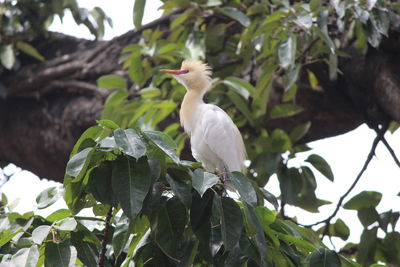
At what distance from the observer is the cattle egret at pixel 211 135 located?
10.3ft

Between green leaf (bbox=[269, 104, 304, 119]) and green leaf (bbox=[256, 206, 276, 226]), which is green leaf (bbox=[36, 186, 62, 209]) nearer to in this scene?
green leaf (bbox=[256, 206, 276, 226])

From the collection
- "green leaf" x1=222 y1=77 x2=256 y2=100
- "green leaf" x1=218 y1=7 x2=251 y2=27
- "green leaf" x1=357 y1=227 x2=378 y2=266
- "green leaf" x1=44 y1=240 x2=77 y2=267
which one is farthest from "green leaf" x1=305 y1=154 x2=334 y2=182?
"green leaf" x1=44 y1=240 x2=77 y2=267

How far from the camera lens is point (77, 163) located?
149 centimetres

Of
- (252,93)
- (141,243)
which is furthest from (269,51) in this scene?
(141,243)

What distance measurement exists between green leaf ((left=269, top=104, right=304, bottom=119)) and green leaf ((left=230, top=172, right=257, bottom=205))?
1877 millimetres

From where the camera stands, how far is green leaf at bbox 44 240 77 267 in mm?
1563

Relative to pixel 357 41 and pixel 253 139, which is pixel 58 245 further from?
pixel 253 139

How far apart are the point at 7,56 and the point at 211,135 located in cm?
153

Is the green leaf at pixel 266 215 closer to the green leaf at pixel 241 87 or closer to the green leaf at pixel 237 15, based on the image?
the green leaf at pixel 241 87

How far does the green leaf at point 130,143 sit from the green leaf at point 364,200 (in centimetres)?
171

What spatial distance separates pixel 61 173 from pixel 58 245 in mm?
2677

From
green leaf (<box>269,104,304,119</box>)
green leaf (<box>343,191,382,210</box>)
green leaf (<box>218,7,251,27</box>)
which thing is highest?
green leaf (<box>218,7,251,27</box>)

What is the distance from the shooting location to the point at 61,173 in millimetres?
4227

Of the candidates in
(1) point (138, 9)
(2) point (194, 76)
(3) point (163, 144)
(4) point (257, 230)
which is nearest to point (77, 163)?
(3) point (163, 144)
